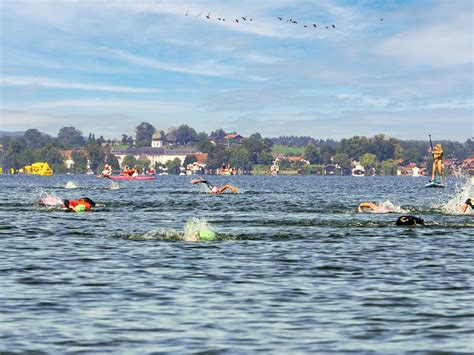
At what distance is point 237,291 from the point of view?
2616 centimetres

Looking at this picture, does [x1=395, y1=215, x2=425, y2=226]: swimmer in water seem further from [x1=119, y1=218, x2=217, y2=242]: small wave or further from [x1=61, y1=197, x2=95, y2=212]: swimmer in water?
[x1=61, y1=197, x2=95, y2=212]: swimmer in water

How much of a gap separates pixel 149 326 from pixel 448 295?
29.6 ft

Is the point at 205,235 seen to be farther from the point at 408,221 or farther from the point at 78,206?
the point at 78,206

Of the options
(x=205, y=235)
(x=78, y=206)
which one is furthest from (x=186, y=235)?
(x=78, y=206)

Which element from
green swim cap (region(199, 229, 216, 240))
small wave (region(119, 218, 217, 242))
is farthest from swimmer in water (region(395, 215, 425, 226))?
green swim cap (region(199, 229, 216, 240))

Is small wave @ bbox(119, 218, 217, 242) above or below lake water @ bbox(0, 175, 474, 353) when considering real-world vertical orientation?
above

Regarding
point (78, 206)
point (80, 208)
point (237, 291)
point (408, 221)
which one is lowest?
point (237, 291)

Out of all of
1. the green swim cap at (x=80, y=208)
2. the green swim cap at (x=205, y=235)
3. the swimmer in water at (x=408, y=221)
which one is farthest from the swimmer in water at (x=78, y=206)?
the green swim cap at (x=205, y=235)

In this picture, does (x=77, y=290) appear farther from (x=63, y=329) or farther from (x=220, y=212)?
(x=220, y=212)

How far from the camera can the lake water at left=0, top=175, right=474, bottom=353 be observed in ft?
64.2

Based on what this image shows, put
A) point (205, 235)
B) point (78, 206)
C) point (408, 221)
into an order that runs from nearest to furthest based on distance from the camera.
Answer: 1. point (205, 235)
2. point (408, 221)
3. point (78, 206)

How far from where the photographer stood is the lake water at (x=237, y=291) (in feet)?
64.2

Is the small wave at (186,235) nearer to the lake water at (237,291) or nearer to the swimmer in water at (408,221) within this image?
the lake water at (237,291)

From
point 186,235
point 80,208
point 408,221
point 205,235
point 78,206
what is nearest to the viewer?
point 205,235
